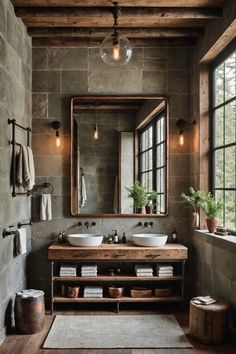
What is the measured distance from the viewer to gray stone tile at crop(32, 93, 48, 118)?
5086mm

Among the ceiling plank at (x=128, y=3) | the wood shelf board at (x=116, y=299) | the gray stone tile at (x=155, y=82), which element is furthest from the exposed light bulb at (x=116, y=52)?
the wood shelf board at (x=116, y=299)

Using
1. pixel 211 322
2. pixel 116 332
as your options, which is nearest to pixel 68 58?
pixel 116 332

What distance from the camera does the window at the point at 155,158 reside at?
510 centimetres

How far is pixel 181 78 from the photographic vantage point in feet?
17.0

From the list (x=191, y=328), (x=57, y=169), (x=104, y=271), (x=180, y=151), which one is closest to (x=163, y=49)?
(x=180, y=151)

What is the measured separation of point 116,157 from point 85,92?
884 millimetres

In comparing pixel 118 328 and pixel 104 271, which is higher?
pixel 104 271

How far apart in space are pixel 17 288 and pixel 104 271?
1085 mm

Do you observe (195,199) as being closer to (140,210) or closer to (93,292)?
(140,210)

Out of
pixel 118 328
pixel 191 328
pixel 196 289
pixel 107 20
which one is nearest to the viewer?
pixel 191 328

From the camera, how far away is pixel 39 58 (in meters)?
5.10

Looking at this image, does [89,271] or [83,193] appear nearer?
[89,271]

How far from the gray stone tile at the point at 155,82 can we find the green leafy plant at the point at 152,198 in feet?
4.09

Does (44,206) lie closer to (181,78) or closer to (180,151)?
(180,151)
